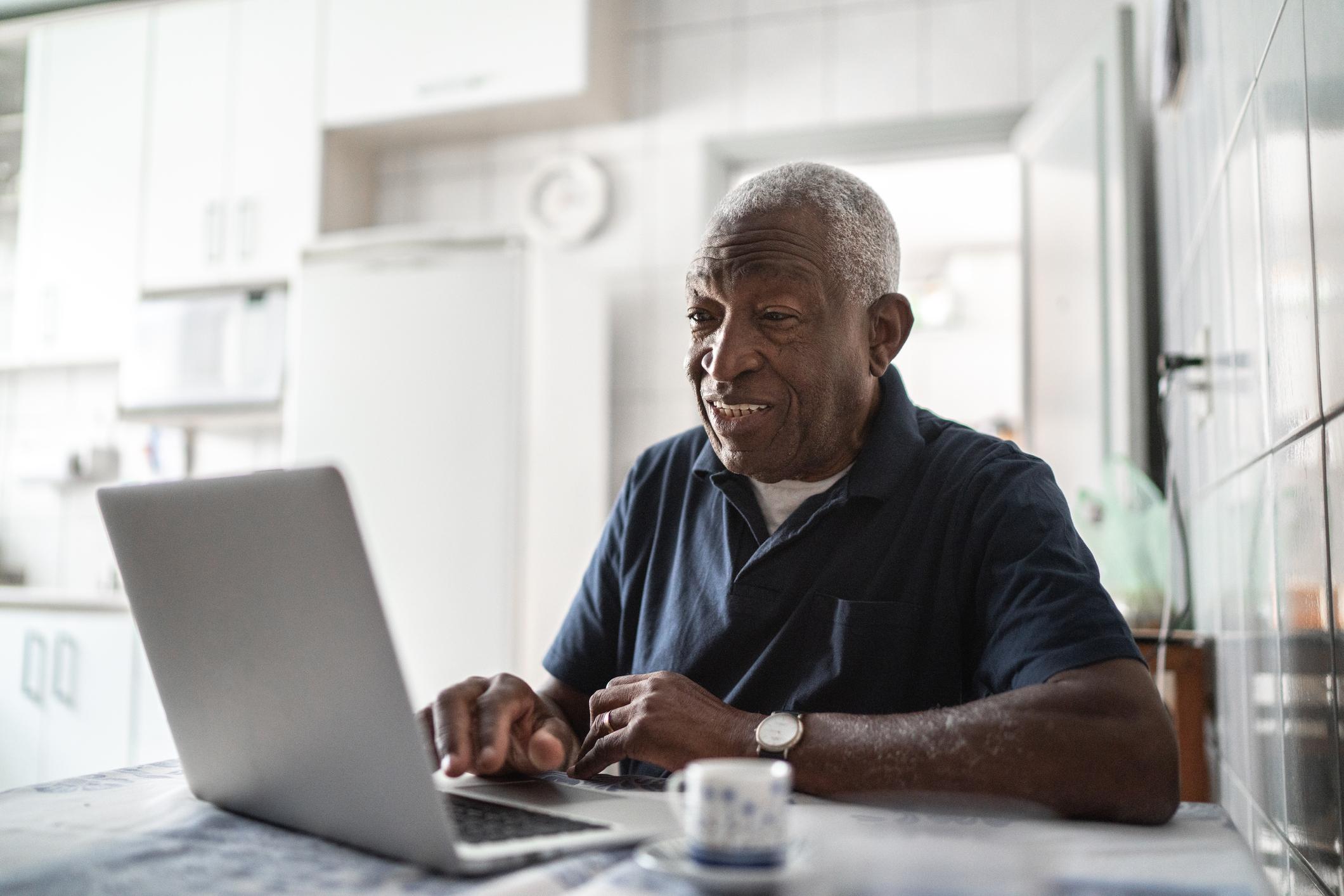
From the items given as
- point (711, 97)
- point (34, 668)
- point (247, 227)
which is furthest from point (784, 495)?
point (34, 668)

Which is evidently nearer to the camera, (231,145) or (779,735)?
(779,735)

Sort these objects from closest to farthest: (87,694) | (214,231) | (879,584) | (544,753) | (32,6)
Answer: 1. (544,753)
2. (879,584)
3. (87,694)
4. (214,231)
5. (32,6)

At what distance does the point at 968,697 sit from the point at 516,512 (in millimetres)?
1746

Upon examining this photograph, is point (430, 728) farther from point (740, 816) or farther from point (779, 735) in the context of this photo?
point (740, 816)

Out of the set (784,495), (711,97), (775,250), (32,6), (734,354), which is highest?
(32,6)

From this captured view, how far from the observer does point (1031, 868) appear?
2.03 feet

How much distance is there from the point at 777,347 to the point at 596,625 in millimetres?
401

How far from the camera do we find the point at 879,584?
3.68 feet

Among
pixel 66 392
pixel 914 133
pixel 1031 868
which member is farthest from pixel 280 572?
pixel 66 392

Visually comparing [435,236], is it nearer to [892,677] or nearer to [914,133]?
[914,133]

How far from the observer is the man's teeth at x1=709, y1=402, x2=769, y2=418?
4.00 feet

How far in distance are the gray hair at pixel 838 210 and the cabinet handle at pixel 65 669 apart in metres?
2.63

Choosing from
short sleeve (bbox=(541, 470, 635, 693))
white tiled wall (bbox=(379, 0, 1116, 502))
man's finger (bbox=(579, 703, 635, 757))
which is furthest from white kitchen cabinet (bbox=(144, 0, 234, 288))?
man's finger (bbox=(579, 703, 635, 757))

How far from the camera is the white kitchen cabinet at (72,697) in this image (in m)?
3.02
